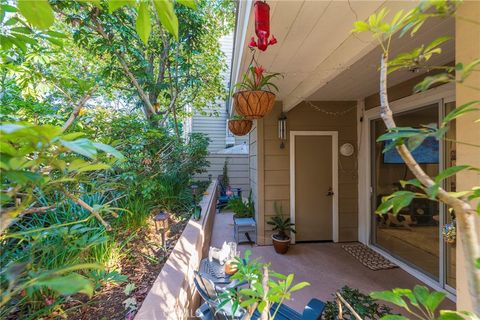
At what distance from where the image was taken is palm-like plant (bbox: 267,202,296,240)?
367 centimetres

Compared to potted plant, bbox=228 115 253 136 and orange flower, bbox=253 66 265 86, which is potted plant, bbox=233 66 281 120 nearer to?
orange flower, bbox=253 66 265 86

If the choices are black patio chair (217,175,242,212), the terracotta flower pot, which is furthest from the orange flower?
black patio chair (217,175,242,212)

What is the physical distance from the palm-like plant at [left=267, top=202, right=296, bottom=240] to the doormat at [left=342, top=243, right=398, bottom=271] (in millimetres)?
1001

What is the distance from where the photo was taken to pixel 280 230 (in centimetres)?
369

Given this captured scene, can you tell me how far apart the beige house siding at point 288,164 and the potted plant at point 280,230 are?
A: 0.34 feet

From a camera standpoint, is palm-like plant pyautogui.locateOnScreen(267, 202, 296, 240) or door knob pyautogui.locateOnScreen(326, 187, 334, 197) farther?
door knob pyautogui.locateOnScreen(326, 187, 334, 197)

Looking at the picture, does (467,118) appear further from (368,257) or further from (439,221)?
(368,257)

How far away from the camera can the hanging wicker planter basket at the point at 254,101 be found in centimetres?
219

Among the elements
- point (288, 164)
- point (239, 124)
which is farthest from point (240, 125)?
point (288, 164)

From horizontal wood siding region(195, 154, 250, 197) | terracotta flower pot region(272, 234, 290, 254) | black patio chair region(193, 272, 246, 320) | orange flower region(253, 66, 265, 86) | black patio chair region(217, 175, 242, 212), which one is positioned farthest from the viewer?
horizontal wood siding region(195, 154, 250, 197)

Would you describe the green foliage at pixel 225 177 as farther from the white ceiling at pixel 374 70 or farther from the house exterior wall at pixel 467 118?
the house exterior wall at pixel 467 118

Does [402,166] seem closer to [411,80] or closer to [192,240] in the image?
[411,80]

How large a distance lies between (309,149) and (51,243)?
369 cm

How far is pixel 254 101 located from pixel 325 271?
2475 millimetres
